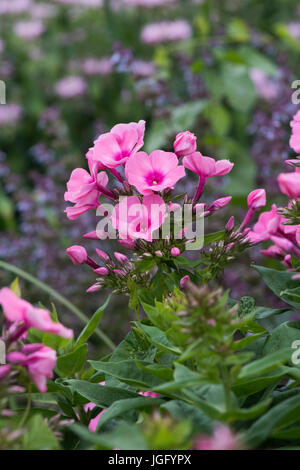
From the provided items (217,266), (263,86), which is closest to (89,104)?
(263,86)

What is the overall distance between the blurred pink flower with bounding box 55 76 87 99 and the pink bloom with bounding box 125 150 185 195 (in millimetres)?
1953

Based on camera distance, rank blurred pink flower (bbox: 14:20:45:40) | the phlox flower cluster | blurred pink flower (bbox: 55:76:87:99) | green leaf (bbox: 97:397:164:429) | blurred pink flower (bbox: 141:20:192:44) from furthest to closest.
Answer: blurred pink flower (bbox: 14:20:45:40), blurred pink flower (bbox: 55:76:87:99), blurred pink flower (bbox: 141:20:192:44), the phlox flower cluster, green leaf (bbox: 97:397:164:429)

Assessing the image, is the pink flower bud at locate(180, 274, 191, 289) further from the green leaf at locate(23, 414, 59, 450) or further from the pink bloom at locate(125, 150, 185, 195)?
the green leaf at locate(23, 414, 59, 450)

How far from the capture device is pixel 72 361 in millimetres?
710

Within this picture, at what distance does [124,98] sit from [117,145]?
1.71 meters

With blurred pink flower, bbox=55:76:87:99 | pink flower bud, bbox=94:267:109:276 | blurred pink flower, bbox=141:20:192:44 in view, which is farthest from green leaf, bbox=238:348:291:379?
blurred pink flower, bbox=55:76:87:99

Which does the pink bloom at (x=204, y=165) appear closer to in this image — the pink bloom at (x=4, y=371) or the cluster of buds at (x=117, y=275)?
the cluster of buds at (x=117, y=275)

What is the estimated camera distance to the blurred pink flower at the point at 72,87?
2.59m

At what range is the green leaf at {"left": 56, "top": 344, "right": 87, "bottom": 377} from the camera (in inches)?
27.4

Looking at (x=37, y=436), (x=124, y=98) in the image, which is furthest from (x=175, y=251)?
(x=124, y=98)

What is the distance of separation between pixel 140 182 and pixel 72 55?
231 cm

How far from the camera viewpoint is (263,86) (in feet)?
7.27

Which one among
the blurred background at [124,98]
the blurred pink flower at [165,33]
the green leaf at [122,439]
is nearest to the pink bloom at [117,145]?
the green leaf at [122,439]
